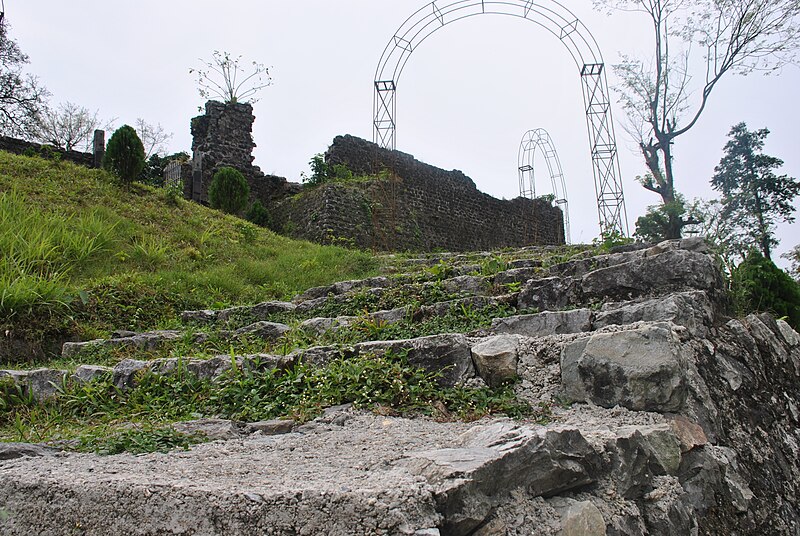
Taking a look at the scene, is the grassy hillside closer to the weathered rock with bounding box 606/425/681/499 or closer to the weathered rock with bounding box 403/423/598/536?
the weathered rock with bounding box 403/423/598/536

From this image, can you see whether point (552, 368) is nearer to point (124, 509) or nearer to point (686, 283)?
point (686, 283)

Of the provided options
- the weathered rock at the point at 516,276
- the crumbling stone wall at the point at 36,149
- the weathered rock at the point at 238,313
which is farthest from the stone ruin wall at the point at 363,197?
the weathered rock at the point at 516,276

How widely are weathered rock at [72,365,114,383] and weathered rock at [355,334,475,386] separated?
1.86 meters

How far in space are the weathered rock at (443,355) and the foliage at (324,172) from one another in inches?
426

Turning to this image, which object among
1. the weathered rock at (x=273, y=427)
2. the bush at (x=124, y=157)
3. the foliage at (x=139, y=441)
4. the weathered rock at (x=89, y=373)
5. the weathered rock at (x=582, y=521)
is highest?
the bush at (x=124, y=157)

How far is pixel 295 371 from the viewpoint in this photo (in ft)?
9.87

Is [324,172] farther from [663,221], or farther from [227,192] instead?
[663,221]

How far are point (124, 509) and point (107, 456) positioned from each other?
63 cm

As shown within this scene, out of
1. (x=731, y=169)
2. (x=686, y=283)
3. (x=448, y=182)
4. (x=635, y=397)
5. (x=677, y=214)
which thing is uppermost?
(x=731, y=169)

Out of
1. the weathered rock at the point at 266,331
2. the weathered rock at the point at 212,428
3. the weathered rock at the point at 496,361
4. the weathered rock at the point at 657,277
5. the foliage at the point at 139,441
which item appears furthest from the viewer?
the weathered rock at the point at 266,331

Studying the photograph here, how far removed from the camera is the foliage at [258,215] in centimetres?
1274

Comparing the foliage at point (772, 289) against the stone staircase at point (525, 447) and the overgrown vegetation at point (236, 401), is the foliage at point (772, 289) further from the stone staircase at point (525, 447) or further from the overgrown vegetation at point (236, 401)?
the overgrown vegetation at point (236, 401)

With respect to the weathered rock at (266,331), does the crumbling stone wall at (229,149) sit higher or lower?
higher

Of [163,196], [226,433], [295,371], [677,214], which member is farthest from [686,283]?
[677,214]
